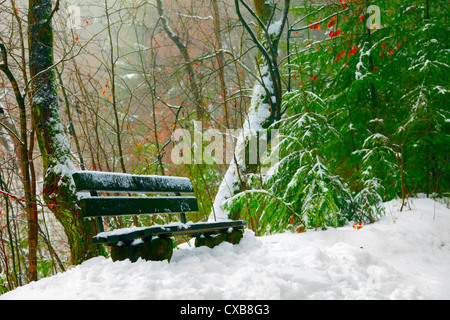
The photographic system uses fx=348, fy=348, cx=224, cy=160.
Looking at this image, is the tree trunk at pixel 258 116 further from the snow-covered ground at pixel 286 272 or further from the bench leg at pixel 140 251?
the bench leg at pixel 140 251

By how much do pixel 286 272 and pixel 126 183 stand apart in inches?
69.2

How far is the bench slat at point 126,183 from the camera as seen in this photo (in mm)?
3019

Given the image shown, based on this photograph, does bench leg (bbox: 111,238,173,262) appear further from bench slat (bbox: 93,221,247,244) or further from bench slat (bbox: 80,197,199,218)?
bench slat (bbox: 80,197,199,218)

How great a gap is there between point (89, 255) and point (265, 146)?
3.44 meters

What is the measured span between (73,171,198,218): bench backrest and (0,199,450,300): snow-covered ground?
466mm

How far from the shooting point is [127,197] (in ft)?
10.9

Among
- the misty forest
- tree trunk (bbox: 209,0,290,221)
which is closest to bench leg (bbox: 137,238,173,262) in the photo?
the misty forest

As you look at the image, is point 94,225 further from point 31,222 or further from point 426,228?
point 426,228

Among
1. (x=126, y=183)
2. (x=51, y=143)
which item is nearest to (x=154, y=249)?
(x=126, y=183)

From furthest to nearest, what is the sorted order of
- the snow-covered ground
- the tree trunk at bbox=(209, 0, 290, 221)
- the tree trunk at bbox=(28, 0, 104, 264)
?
1. the tree trunk at bbox=(209, 0, 290, 221)
2. the tree trunk at bbox=(28, 0, 104, 264)
3. the snow-covered ground

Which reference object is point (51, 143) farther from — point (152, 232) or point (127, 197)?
point (152, 232)

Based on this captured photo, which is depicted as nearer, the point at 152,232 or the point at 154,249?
the point at 152,232

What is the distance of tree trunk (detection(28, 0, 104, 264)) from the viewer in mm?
4477
